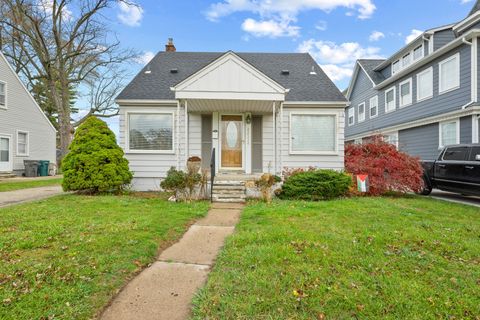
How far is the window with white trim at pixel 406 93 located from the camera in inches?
584

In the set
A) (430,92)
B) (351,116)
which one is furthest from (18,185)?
(351,116)

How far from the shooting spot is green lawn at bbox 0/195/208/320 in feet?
7.88

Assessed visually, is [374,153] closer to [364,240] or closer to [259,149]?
[259,149]

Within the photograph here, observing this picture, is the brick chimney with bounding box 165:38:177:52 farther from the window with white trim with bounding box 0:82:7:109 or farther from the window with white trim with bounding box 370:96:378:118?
the window with white trim with bounding box 370:96:378:118

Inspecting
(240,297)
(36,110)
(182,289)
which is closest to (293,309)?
(240,297)

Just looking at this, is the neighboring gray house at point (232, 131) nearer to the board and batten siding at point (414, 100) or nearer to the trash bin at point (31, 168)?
the board and batten siding at point (414, 100)

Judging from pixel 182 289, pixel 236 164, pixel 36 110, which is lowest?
pixel 182 289

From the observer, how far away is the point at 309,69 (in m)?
11.7

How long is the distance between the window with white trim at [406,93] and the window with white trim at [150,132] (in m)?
13.5

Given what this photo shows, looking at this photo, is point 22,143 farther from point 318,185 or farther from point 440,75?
point 440,75

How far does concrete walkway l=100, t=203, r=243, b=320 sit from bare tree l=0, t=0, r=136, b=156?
56.6ft

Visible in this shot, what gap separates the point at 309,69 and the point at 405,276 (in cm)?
1040

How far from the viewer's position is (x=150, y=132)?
9836 mm

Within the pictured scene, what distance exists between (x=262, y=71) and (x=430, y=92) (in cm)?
955
